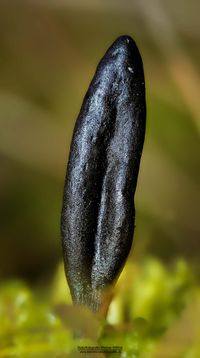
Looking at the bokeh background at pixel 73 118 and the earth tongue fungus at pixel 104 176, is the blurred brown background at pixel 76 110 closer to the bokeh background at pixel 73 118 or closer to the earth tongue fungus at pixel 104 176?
the bokeh background at pixel 73 118

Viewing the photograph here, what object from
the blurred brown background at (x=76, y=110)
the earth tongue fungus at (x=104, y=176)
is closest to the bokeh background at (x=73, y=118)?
the blurred brown background at (x=76, y=110)

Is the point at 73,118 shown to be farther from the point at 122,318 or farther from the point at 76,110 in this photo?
the point at 122,318

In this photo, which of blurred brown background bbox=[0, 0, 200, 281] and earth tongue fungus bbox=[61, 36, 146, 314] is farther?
blurred brown background bbox=[0, 0, 200, 281]

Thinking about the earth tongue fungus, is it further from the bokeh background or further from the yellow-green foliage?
the bokeh background

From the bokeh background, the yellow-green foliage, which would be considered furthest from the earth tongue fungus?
the bokeh background

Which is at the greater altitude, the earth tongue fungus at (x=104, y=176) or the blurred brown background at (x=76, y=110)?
the blurred brown background at (x=76, y=110)

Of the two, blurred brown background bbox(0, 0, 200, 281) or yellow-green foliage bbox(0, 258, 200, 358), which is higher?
blurred brown background bbox(0, 0, 200, 281)

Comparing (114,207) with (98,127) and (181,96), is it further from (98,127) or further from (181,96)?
(181,96)
